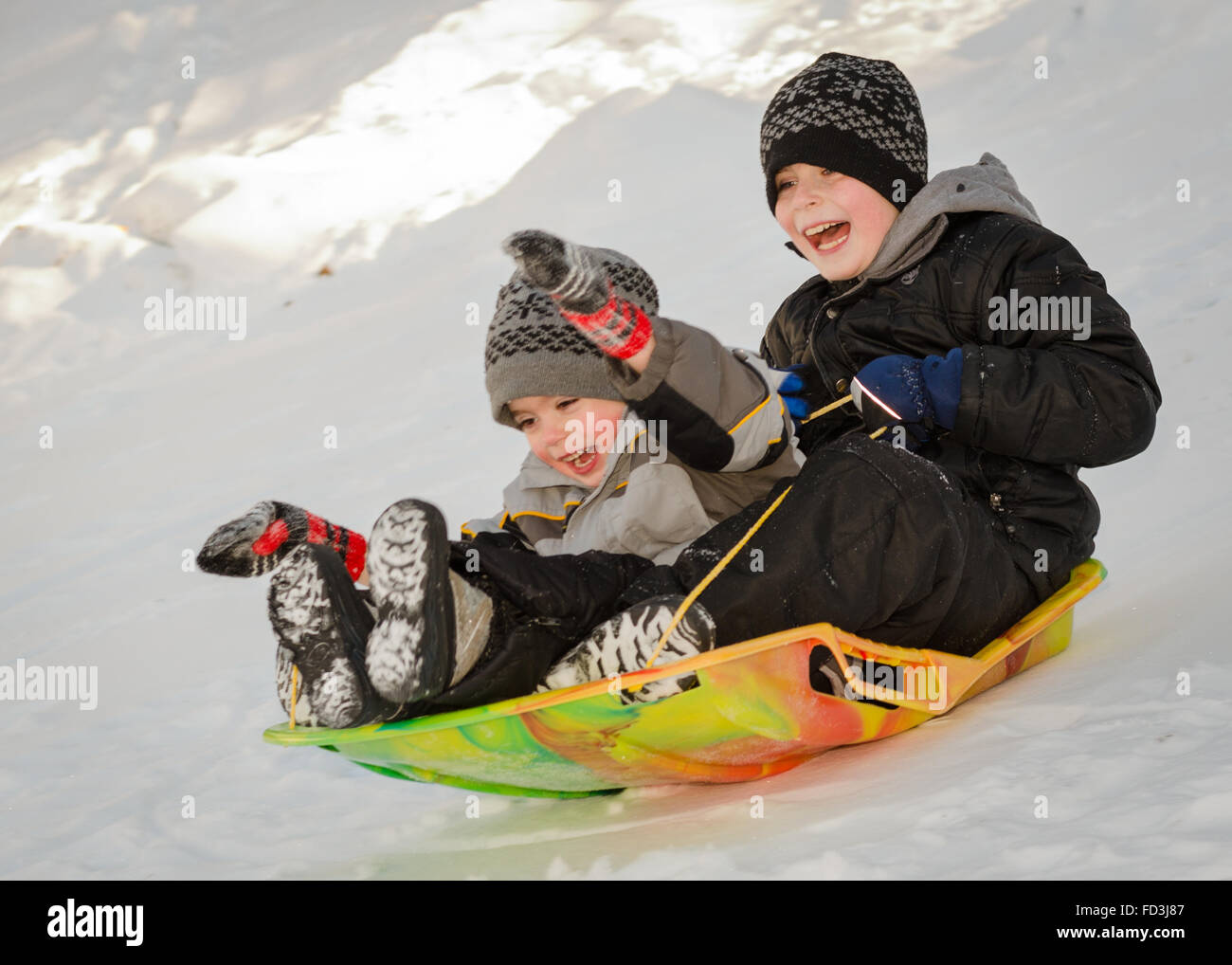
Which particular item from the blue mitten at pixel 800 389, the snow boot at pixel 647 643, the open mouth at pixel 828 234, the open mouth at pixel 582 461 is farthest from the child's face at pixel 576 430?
the open mouth at pixel 828 234

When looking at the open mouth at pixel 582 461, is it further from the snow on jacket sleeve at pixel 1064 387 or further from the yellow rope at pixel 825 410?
the snow on jacket sleeve at pixel 1064 387

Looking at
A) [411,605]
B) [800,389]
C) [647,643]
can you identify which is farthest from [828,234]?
[411,605]

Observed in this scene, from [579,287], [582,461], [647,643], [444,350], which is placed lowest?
[647,643]

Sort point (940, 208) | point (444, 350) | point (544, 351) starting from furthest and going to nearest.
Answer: point (444, 350) → point (940, 208) → point (544, 351)

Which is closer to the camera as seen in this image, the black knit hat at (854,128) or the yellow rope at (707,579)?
the yellow rope at (707,579)

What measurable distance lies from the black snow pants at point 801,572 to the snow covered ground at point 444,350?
0.22 metres

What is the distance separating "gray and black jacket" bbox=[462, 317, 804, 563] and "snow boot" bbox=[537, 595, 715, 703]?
264 millimetres

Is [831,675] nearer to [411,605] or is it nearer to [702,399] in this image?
[702,399]

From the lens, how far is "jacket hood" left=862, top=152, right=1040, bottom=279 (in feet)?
6.43

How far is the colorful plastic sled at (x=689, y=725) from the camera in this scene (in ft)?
4.76

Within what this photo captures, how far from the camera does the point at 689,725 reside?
1521 mm

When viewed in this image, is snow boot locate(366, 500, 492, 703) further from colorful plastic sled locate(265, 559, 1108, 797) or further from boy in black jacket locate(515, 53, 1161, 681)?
boy in black jacket locate(515, 53, 1161, 681)

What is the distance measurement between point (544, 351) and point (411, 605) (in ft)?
1.80

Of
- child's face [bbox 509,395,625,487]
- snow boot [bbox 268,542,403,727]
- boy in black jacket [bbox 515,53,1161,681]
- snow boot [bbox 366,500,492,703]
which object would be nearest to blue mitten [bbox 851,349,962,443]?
boy in black jacket [bbox 515,53,1161,681]
